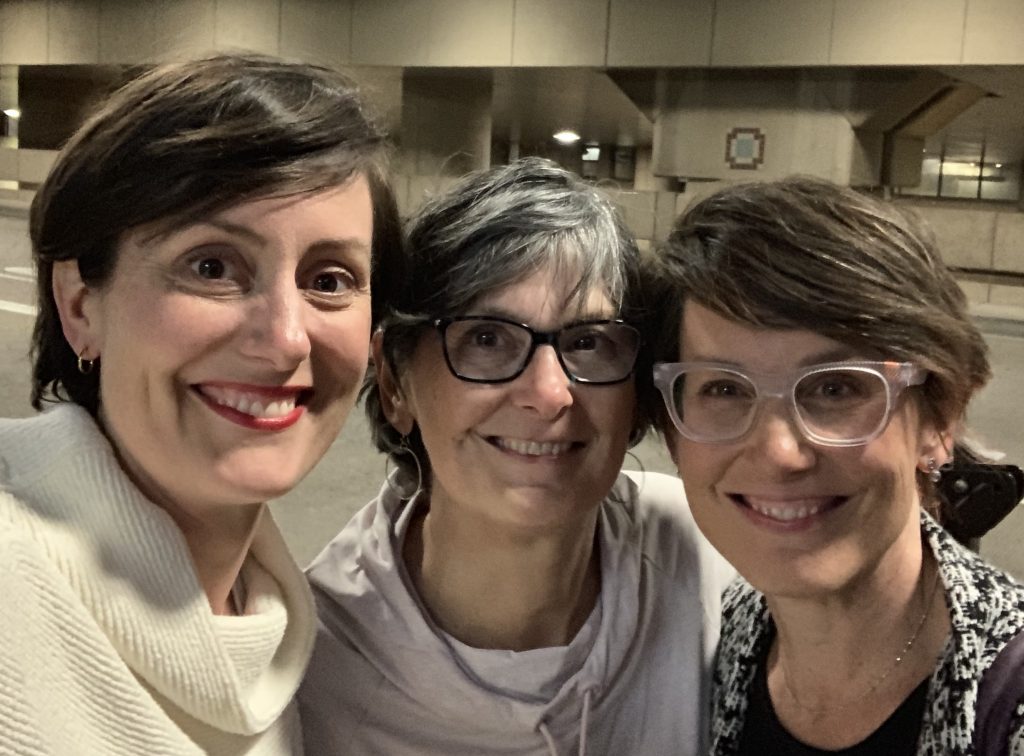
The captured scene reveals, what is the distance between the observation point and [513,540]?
6.34 feet

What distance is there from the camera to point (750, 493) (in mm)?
1585

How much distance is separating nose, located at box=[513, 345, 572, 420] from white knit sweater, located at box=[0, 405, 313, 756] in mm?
570

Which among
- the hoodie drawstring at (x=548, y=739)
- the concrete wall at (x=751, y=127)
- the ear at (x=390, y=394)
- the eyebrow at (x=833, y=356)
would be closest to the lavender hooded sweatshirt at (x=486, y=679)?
the hoodie drawstring at (x=548, y=739)

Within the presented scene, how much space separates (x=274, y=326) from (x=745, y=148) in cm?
1047

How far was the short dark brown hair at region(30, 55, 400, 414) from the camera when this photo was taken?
4.45ft

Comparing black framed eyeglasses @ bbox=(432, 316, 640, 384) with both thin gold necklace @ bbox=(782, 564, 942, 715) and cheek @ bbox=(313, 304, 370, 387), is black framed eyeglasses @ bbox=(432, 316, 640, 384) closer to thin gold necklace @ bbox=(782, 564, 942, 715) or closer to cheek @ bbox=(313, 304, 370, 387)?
cheek @ bbox=(313, 304, 370, 387)

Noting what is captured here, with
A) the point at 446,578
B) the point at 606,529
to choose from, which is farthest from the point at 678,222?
the point at 446,578

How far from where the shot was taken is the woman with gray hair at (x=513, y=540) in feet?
5.96

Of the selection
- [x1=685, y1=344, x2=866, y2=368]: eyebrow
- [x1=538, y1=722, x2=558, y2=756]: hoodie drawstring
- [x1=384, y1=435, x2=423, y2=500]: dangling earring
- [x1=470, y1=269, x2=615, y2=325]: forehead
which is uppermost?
[x1=470, y1=269, x2=615, y2=325]: forehead

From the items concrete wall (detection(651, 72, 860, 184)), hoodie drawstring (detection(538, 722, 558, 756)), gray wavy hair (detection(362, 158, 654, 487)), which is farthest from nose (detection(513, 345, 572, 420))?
concrete wall (detection(651, 72, 860, 184))

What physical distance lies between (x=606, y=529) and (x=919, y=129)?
35.0 ft

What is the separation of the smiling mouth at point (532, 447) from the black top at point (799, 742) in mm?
534

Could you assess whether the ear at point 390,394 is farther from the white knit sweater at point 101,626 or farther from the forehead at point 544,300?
the white knit sweater at point 101,626

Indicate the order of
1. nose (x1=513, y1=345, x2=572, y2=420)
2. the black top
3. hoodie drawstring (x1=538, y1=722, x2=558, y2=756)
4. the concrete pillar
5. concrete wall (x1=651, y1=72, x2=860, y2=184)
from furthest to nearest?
the concrete pillar < concrete wall (x1=651, y1=72, x2=860, y2=184) < hoodie drawstring (x1=538, y1=722, x2=558, y2=756) < nose (x1=513, y1=345, x2=572, y2=420) < the black top
